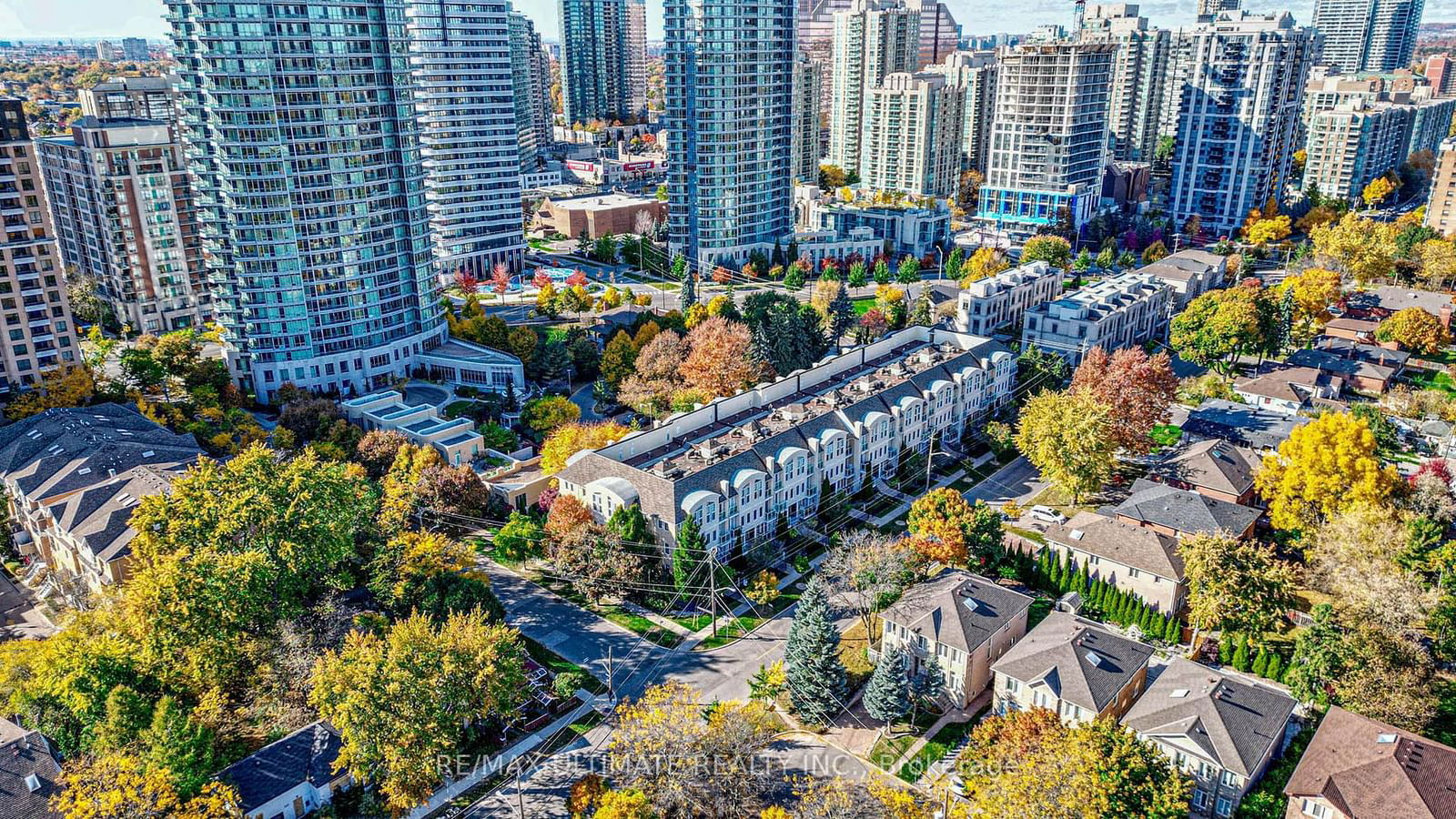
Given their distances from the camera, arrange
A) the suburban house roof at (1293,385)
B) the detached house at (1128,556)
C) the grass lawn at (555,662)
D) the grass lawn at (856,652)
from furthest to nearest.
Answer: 1. the suburban house roof at (1293,385)
2. the detached house at (1128,556)
3. the grass lawn at (856,652)
4. the grass lawn at (555,662)

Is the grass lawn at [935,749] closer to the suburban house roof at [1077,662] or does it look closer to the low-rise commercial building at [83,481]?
the suburban house roof at [1077,662]

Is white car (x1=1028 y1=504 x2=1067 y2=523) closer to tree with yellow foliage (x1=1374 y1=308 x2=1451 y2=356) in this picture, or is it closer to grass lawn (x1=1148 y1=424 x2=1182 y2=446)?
grass lawn (x1=1148 y1=424 x2=1182 y2=446)

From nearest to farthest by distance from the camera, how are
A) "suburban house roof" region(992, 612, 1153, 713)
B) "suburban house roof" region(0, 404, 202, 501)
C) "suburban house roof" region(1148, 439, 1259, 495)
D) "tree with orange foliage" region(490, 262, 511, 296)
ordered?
"suburban house roof" region(992, 612, 1153, 713) < "suburban house roof" region(0, 404, 202, 501) < "suburban house roof" region(1148, 439, 1259, 495) < "tree with orange foliage" region(490, 262, 511, 296)

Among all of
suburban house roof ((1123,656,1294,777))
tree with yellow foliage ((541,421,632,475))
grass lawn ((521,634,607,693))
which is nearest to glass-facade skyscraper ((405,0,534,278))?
tree with yellow foliage ((541,421,632,475))

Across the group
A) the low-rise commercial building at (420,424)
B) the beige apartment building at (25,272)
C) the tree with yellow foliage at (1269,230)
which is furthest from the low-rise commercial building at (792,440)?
the tree with yellow foliage at (1269,230)

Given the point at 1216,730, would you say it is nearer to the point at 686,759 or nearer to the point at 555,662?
the point at 686,759

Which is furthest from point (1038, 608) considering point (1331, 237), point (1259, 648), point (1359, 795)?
point (1331, 237)

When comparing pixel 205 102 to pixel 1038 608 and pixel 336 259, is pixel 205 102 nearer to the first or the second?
pixel 336 259
